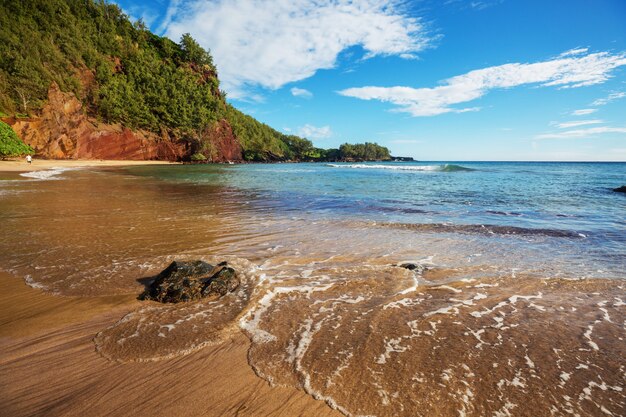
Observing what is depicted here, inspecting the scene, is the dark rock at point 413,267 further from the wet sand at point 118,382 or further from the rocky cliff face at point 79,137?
the rocky cliff face at point 79,137

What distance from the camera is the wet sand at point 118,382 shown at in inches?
86.0

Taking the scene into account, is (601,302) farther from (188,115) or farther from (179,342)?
(188,115)

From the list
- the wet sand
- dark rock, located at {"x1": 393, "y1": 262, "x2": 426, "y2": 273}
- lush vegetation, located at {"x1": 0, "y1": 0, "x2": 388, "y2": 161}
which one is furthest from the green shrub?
the wet sand

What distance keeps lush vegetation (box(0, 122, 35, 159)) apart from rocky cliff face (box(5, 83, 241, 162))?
7.42 metres

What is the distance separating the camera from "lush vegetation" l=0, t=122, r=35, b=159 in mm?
33594

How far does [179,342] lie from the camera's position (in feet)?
9.83

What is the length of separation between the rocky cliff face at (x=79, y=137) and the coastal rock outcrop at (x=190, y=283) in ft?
179

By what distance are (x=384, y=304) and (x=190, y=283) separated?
265 cm

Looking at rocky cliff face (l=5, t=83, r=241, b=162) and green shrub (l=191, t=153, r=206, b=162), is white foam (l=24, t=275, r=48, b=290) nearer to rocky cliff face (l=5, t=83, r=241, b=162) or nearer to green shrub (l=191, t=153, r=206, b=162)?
rocky cliff face (l=5, t=83, r=241, b=162)

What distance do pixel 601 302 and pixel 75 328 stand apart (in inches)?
261

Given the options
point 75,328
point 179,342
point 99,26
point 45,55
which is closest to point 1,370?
point 75,328

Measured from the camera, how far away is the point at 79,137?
50156 mm

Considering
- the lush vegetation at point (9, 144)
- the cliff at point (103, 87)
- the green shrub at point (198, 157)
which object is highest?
the cliff at point (103, 87)

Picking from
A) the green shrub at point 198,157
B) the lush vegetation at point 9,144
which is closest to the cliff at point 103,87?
the green shrub at point 198,157
